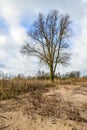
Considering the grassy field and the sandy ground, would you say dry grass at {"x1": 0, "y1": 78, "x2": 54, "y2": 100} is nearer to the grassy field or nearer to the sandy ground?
the grassy field

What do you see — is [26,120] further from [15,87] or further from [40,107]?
[15,87]

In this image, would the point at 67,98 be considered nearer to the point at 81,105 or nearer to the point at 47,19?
the point at 81,105

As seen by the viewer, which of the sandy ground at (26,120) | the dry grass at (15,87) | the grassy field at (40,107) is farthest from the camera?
the dry grass at (15,87)

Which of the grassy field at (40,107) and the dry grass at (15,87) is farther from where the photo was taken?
the dry grass at (15,87)

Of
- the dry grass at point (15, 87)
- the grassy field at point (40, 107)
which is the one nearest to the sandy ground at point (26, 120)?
the grassy field at point (40, 107)

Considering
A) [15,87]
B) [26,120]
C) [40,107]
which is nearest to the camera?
[26,120]

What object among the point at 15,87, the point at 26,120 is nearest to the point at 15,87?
the point at 15,87

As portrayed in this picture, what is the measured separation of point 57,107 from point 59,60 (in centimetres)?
1973

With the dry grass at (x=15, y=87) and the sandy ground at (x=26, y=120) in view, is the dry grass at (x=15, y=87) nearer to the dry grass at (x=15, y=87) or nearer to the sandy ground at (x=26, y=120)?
the dry grass at (x=15, y=87)

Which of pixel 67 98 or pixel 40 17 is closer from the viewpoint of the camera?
pixel 67 98

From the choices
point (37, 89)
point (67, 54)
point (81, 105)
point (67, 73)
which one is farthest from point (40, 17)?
point (81, 105)

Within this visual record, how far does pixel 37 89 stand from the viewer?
42.1 ft

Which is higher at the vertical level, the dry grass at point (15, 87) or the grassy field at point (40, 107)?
the dry grass at point (15, 87)

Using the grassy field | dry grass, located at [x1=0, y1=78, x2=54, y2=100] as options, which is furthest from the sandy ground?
dry grass, located at [x1=0, y1=78, x2=54, y2=100]
